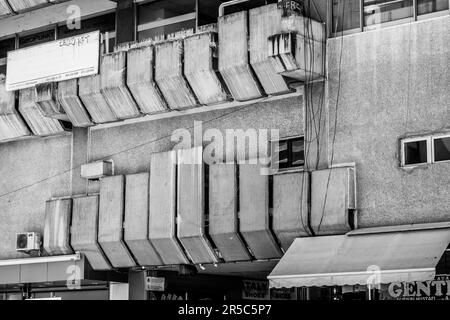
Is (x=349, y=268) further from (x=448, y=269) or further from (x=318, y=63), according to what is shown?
(x=318, y=63)

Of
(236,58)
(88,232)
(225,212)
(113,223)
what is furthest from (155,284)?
(236,58)

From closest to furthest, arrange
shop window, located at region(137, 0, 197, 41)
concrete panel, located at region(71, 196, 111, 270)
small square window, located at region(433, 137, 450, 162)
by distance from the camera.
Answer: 1. small square window, located at region(433, 137, 450, 162)
2. shop window, located at region(137, 0, 197, 41)
3. concrete panel, located at region(71, 196, 111, 270)

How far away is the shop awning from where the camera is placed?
17.3m

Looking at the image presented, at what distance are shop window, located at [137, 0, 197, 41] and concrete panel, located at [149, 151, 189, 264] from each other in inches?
108

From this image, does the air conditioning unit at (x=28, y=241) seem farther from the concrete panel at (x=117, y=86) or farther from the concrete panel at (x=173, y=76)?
the concrete panel at (x=173, y=76)

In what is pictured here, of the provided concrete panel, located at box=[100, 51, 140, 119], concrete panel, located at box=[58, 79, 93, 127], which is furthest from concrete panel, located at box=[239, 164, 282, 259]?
concrete panel, located at box=[58, 79, 93, 127]

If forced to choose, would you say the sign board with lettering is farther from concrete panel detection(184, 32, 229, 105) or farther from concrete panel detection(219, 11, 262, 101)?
concrete panel detection(219, 11, 262, 101)

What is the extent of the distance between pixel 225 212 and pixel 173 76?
9.88 feet

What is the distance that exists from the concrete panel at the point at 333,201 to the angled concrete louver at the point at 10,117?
26.5 feet

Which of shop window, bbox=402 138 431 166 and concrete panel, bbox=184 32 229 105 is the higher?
concrete panel, bbox=184 32 229 105

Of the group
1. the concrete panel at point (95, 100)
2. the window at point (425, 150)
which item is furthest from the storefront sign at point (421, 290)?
the concrete panel at point (95, 100)

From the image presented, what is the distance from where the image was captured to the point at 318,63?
19906 mm
